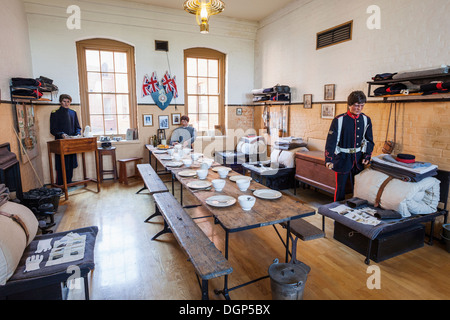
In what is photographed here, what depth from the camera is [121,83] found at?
20.6 feet

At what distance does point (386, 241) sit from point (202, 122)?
5.15m

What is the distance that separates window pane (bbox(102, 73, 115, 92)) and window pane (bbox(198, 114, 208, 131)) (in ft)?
7.16

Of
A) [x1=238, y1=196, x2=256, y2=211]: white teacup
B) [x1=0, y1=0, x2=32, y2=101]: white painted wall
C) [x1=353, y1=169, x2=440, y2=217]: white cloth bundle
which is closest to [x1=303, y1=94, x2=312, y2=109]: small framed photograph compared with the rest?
[x1=353, y1=169, x2=440, y2=217]: white cloth bundle

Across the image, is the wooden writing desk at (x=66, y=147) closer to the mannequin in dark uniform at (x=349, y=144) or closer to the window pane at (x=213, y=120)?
the window pane at (x=213, y=120)

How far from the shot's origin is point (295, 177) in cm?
511

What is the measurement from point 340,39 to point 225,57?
123 inches

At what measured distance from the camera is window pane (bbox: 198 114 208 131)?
23.4 feet

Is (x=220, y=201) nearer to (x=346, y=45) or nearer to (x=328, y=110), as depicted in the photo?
(x=328, y=110)

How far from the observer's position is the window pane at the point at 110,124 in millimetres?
6289

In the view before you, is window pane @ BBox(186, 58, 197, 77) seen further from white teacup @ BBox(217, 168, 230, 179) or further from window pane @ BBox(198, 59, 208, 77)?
white teacup @ BBox(217, 168, 230, 179)

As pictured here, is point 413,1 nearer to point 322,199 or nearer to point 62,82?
point 322,199

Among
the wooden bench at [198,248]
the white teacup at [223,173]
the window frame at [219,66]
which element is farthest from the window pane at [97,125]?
the white teacup at [223,173]

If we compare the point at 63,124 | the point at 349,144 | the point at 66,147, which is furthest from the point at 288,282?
the point at 63,124

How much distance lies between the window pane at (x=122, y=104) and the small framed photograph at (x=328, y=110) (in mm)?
4335
